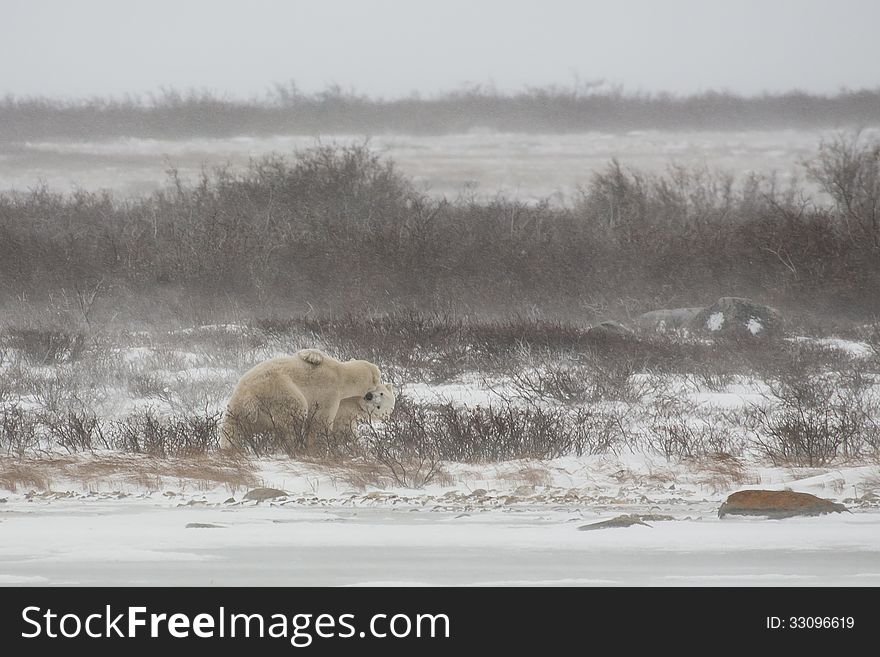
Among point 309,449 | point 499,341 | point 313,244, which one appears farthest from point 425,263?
point 309,449

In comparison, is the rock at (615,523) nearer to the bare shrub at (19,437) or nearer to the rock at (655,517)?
the rock at (655,517)

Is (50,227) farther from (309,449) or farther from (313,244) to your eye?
(309,449)

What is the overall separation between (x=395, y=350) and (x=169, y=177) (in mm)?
16484

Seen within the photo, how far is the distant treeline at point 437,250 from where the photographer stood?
62.1ft

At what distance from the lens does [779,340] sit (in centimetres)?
1295

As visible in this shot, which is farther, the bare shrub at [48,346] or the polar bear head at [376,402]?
the bare shrub at [48,346]

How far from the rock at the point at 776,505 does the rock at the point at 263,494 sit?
7.12 ft

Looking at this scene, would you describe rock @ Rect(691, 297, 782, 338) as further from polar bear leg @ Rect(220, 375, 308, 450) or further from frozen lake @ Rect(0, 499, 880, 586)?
frozen lake @ Rect(0, 499, 880, 586)

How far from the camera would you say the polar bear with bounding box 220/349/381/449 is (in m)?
6.22

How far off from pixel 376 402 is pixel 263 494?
1.76m

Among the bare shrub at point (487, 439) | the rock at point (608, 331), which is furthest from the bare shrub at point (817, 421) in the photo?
the rock at point (608, 331)

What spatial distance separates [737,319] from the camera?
14.3 meters

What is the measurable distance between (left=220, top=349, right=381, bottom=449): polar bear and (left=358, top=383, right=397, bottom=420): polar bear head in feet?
0.94

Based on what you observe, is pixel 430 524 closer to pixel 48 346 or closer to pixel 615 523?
pixel 615 523
